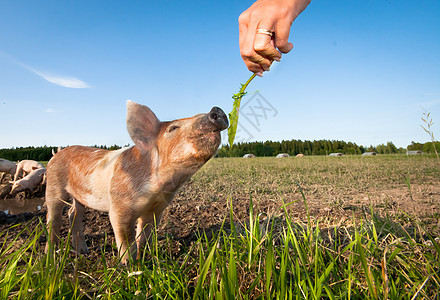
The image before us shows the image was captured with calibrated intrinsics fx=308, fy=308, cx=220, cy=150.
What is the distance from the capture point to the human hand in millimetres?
2145

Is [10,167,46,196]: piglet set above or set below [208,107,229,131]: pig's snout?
below

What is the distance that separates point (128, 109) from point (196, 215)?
2.17m

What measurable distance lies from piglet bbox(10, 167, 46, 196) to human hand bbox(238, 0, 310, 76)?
888cm

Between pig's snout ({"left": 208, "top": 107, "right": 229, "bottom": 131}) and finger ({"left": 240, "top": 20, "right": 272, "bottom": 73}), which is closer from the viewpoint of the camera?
finger ({"left": 240, "top": 20, "right": 272, "bottom": 73})

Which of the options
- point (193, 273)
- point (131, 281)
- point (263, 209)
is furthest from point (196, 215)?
point (131, 281)

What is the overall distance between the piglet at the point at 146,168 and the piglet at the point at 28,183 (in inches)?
268

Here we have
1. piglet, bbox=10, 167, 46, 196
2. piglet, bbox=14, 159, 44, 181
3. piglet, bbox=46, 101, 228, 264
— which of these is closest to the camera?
piglet, bbox=46, 101, 228, 264

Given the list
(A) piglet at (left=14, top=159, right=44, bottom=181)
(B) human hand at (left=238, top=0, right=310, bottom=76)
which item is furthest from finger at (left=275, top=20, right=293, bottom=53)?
(A) piglet at (left=14, top=159, right=44, bottom=181)

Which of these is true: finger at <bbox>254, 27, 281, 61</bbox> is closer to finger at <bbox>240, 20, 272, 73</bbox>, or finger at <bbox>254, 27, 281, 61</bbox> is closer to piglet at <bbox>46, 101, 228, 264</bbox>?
finger at <bbox>240, 20, 272, 73</bbox>

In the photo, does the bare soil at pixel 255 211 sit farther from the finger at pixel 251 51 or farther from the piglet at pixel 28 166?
the piglet at pixel 28 166

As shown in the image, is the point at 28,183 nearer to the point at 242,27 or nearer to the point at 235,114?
the point at 235,114

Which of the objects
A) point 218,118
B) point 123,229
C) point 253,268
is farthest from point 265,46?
point 123,229

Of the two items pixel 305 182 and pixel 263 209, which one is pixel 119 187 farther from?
pixel 305 182

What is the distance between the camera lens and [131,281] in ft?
7.04
